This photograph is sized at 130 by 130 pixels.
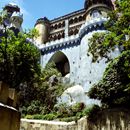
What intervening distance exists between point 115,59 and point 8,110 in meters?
13.4

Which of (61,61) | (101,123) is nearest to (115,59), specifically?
(101,123)

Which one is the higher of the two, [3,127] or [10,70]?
[10,70]

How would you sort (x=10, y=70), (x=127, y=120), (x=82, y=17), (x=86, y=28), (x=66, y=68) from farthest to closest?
1. (x=82, y=17)
2. (x=66, y=68)
3. (x=86, y=28)
4. (x=10, y=70)
5. (x=127, y=120)

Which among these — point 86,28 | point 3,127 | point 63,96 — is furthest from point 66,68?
point 3,127

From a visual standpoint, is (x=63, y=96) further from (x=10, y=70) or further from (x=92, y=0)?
(x=92, y=0)

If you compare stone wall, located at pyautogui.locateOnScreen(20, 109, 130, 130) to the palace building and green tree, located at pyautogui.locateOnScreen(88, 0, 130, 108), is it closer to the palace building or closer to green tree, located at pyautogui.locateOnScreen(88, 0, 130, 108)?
green tree, located at pyautogui.locateOnScreen(88, 0, 130, 108)

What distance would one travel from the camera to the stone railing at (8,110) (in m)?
6.55

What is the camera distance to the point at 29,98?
124 ft

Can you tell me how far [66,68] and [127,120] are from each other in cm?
3262

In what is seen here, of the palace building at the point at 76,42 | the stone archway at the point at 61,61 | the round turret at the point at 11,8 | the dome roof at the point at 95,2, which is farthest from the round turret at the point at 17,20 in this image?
the dome roof at the point at 95,2

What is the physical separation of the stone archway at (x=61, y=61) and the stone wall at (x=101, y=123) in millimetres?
27998

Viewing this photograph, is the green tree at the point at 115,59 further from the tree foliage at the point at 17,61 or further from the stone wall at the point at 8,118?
the stone wall at the point at 8,118

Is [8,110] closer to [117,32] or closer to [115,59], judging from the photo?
[117,32]

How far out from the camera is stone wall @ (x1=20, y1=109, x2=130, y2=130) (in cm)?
1680
